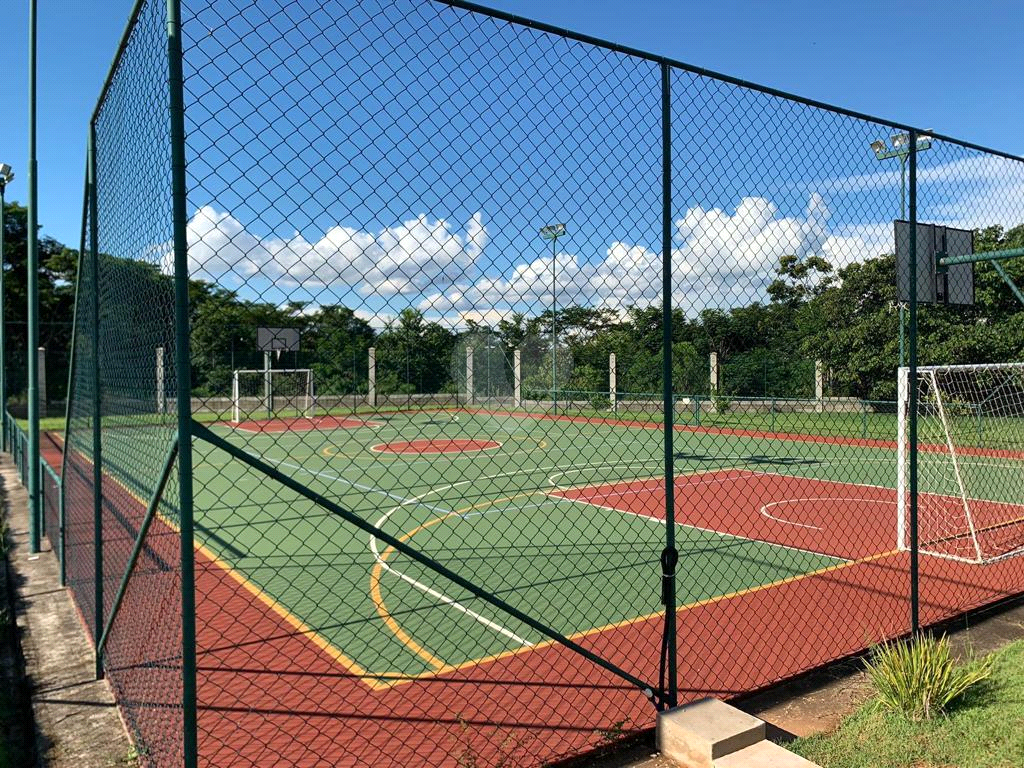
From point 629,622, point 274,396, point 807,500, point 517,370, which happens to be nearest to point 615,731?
point 629,622

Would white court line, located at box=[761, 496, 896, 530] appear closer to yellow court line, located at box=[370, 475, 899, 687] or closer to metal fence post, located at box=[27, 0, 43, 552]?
yellow court line, located at box=[370, 475, 899, 687]

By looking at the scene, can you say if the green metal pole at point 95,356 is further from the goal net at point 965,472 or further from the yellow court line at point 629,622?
the goal net at point 965,472

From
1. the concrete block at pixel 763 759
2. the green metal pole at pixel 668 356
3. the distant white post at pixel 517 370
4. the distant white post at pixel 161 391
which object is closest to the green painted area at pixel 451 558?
the distant white post at pixel 161 391


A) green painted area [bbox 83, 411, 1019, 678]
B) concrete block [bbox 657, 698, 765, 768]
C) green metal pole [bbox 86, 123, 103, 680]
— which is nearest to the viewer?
concrete block [bbox 657, 698, 765, 768]

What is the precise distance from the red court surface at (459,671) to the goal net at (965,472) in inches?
26.6

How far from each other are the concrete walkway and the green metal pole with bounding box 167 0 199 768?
1.53 meters

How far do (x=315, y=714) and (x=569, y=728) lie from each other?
149 cm

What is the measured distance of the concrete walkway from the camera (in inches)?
146

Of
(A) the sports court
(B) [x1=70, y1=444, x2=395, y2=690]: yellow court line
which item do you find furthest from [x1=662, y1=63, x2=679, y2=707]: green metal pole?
(B) [x1=70, y1=444, x2=395, y2=690]: yellow court line

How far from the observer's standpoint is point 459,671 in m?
4.88

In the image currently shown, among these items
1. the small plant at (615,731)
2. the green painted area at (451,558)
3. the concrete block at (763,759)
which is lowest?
the green painted area at (451,558)

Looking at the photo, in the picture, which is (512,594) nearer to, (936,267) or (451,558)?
(451,558)

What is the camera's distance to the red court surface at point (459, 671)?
3742 mm

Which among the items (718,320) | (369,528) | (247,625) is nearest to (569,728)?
(369,528)
